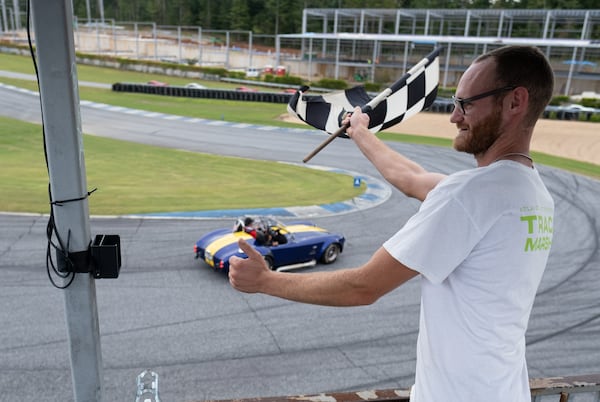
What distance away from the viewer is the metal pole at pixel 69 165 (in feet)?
5.92

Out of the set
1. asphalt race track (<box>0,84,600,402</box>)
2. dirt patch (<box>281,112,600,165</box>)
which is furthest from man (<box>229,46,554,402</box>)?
dirt patch (<box>281,112,600,165</box>)

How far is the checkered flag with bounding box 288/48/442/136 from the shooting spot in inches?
96.0

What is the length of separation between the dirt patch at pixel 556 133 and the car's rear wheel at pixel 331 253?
694 inches

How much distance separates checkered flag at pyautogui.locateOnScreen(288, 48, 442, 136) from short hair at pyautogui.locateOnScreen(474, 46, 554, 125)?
0.89 metres

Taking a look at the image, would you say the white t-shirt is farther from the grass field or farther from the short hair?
the grass field

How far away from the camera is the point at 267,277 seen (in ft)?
4.95

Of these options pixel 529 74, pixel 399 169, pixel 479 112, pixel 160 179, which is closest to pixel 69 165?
pixel 399 169

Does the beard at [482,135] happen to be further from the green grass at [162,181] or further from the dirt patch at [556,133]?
the dirt patch at [556,133]

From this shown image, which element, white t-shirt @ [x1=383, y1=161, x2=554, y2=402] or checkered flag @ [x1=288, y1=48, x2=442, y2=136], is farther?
checkered flag @ [x1=288, y1=48, x2=442, y2=136]

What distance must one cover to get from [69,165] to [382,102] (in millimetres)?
1465

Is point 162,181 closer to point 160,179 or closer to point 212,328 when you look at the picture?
point 160,179

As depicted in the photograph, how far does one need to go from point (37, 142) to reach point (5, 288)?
15.5 meters

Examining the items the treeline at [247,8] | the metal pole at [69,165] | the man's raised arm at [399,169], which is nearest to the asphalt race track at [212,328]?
the metal pole at [69,165]

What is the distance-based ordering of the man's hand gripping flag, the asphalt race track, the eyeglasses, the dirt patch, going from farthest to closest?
the dirt patch → the asphalt race track → the man's hand gripping flag → the eyeglasses
